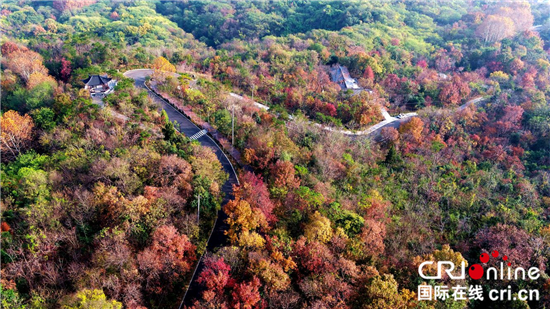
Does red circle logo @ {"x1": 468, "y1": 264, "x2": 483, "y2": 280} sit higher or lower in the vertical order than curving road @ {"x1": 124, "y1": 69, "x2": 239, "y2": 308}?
lower

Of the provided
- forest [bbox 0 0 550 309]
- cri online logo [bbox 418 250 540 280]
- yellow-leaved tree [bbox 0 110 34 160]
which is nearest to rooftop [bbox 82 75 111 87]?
forest [bbox 0 0 550 309]

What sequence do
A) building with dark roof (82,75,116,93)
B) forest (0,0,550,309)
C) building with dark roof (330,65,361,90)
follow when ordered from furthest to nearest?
building with dark roof (330,65,361,90) → building with dark roof (82,75,116,93) → forest (0,0,550,309)

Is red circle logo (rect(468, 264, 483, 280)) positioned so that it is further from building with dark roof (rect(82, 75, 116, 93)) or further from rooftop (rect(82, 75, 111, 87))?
rooftop (rect(82, 75, 111, 87))

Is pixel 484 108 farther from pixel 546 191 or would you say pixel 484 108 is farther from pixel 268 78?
pixel 268 78

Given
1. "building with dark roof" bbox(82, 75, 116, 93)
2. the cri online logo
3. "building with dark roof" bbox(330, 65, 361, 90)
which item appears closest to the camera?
the cri online logo

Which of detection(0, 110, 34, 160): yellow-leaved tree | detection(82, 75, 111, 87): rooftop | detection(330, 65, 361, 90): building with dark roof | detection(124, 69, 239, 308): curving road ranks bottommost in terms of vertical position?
detection(330, 65, 361, 90): building with dark roof
